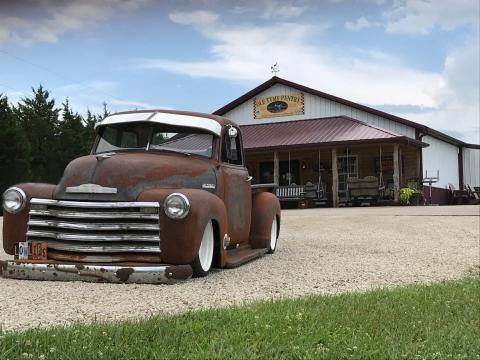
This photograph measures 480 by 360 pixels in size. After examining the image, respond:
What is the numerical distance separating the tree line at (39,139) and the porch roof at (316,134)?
761cm

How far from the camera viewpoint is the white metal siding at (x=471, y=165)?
1289 inches

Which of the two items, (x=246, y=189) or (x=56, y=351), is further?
(x=246, y=189)

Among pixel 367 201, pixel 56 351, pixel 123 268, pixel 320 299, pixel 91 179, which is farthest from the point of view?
pixel 367 201

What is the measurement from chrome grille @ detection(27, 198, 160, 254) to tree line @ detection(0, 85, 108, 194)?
22.2 meters

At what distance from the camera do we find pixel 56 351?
322cm

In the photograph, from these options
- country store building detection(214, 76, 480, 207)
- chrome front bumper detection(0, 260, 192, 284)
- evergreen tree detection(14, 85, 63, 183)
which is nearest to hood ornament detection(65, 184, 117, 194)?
chrome front bumper detection(0, 260, 192, 284)

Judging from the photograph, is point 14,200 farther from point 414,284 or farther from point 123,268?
point 414,284

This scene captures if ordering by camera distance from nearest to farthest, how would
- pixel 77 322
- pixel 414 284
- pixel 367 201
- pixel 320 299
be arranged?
1. pixel 77 322
2. pixel 320 299
3. pixel 414 284
4. pixel 367 201

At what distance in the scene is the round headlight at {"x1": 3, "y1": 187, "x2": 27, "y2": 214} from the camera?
246 inches

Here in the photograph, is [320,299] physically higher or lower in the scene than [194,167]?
lower

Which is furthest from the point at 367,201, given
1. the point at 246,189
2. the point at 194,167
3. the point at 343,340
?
the point at 343,340

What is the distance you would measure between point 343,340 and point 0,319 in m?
2.43

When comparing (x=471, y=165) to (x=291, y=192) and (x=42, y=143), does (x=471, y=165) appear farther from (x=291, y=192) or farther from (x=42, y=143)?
(x=42, y=143)

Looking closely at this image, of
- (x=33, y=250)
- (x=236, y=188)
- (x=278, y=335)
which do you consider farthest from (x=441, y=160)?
(x=278, y=335)
